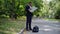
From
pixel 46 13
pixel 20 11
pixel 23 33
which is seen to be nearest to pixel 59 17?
pixel 46 13

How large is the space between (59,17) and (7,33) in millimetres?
48273

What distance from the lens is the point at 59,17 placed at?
60.6 metres

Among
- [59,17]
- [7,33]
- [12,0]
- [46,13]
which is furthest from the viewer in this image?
[46,13]

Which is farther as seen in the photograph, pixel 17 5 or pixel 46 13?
pixel 46 13

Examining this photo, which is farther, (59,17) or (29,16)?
(59,17)

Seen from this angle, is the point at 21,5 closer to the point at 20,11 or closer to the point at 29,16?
the point at 20,11

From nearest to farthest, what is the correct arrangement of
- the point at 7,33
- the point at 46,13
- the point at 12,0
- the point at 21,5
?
the point at 7,33, the point at 12,0, the point at 21,5, the point at 46,13

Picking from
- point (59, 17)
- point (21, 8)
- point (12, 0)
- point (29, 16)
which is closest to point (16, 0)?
point (12, 0)

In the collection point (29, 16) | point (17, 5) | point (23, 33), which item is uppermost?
point (17, 5)

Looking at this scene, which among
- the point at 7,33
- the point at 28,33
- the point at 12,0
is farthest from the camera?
the point at 12,0

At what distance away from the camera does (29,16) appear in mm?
14891

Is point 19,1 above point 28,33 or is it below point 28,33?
above

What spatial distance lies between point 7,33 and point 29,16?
2.32m

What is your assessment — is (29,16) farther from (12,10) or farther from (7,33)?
(12,10)
